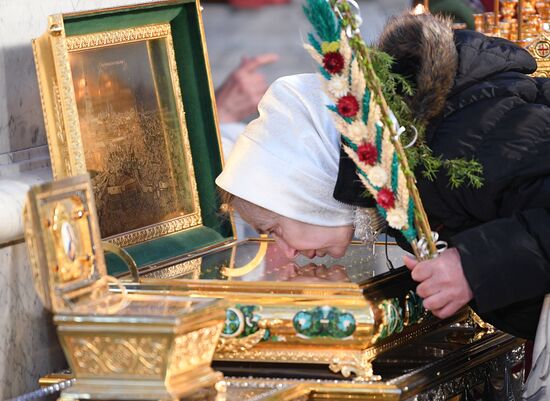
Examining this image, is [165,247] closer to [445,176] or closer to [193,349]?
[445,176]

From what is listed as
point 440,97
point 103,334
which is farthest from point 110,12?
point 103,334

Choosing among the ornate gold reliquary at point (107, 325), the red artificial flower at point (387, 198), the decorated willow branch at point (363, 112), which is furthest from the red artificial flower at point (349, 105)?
the ornate gold reliquary at point (107, 325)

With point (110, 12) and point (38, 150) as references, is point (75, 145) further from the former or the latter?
point (110, 12)

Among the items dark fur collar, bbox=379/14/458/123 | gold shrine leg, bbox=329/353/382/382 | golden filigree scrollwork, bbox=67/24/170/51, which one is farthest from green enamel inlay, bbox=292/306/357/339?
golden filigree scrollwork, bbox=67/24/170/51

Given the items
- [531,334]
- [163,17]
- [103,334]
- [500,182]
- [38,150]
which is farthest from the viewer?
[163,17]

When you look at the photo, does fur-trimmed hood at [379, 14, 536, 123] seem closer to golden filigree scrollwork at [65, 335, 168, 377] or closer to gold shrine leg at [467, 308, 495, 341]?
gold shrine leg at [467, 308, 495, 341]

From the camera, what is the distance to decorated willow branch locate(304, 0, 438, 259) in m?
2.07

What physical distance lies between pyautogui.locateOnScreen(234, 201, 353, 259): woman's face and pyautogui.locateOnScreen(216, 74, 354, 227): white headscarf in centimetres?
2

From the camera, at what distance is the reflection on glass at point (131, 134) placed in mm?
2520

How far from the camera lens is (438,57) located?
223 cm

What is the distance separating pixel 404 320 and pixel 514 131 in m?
0.37

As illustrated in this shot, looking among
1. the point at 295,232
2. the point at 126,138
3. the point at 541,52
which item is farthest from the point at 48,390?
the point at 541,52

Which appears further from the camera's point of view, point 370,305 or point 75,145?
point 75,145

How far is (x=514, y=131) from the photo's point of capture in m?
2.19
